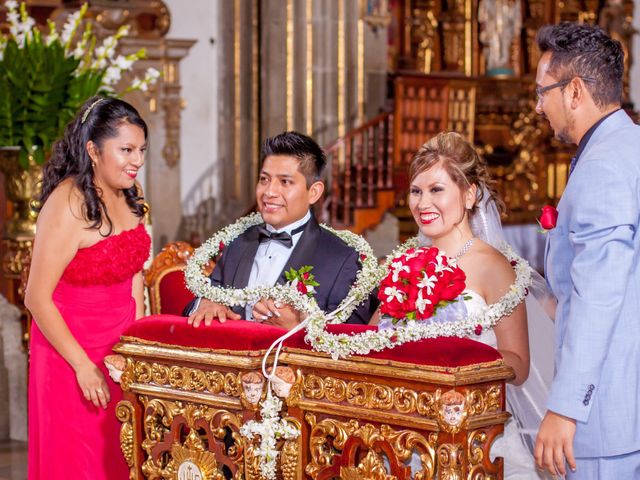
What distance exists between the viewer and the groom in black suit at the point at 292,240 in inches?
149

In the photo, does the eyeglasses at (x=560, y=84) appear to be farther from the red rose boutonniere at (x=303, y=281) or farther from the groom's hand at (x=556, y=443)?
the red rose boutonniere at (x=303, y=281)

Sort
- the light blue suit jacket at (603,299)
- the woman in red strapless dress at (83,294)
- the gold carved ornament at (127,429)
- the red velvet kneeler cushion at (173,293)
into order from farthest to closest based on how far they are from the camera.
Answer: the red velvet kneeler cushion at (173,293) → the woman in red strapless dress at (83,294) → the gold carved ornament at (127,429) → the light blue suit jacket at (603,299)

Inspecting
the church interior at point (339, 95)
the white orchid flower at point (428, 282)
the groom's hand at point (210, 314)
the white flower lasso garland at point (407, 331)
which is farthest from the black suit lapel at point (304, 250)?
the church interior at point (339, 95)

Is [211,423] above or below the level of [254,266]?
below

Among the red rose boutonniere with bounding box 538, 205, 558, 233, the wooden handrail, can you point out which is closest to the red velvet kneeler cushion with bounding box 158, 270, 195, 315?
the red rose boutonniere with bounding box 538, 205, 558, 233

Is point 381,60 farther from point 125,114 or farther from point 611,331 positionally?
point 611,331

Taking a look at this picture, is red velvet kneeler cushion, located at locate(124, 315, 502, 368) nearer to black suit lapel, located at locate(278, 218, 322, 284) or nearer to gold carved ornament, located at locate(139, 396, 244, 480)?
gold carved ornament, located at locate(139, 396, 244, 480)

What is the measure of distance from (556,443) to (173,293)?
8.33 ft

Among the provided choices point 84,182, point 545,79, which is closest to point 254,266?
point 84,182

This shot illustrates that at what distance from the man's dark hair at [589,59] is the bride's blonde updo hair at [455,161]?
0.68 metres

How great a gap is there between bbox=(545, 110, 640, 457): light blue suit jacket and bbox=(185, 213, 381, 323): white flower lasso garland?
32.2 inches

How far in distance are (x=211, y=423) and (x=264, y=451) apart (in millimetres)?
275

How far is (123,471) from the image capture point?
3906 millimetres

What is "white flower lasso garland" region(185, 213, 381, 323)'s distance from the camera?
3.28m
